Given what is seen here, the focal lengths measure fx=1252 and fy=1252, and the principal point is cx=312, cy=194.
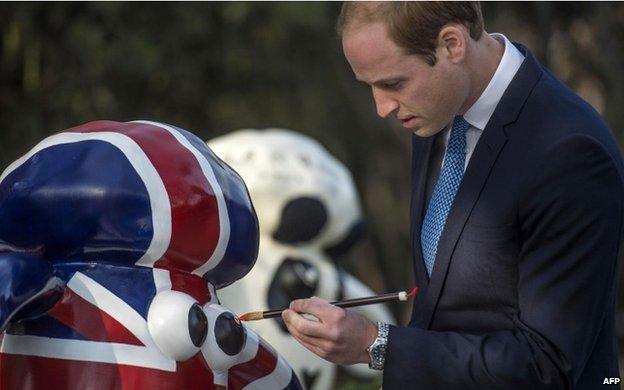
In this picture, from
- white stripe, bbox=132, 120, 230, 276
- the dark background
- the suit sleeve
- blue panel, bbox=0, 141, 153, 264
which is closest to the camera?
the suit sleeve

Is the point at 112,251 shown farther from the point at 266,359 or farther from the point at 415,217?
the point at 415,217

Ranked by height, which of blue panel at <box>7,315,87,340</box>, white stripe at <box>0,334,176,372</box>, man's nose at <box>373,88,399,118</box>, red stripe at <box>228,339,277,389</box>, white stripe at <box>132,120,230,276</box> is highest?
man's nose at <box>373,88,399,118</box>

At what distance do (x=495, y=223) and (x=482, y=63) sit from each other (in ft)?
1.04

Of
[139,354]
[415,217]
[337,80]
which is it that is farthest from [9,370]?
[337,80]

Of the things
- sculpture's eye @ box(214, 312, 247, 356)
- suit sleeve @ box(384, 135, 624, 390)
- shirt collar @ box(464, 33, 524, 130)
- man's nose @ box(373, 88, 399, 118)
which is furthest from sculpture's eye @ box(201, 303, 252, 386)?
shirt collar @ box(464, 33, 524, 130)

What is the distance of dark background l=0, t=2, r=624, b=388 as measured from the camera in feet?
23.0

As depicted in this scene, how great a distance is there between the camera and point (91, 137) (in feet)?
8.08

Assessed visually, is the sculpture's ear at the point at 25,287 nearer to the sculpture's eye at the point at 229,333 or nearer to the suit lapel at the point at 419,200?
the sculpture's eye at the point at 229,333

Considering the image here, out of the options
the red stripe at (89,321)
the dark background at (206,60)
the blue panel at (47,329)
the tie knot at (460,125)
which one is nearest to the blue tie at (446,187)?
the tie knot at (460,125)

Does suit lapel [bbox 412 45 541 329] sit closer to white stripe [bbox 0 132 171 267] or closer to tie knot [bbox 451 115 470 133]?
tie knot [bbox 451 115 470 133]

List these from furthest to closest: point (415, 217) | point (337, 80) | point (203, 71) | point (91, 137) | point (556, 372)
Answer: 1. point (337, 80)
2. point (203, 71)
3. point (415, 217)
4. point (91, 137)
5. point (556, 372)

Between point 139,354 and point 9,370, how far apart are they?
10.1 inches

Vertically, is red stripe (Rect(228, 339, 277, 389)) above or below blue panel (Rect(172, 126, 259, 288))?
below

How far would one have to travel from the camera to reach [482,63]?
2422 mm
